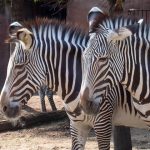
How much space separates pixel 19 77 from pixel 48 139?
3688 mm

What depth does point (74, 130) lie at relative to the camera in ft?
20.0

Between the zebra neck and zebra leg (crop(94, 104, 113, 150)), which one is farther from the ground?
the zebra neck

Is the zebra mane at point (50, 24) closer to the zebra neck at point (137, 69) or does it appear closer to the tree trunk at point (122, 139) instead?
the zebra neck at point (137, 69)

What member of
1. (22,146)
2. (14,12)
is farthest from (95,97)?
(14,12)

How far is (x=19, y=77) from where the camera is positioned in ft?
18.6

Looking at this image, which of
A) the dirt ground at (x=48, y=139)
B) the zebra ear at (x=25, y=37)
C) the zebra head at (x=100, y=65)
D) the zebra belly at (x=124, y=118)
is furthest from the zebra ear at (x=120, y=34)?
the dirt ground at (x=48, y=139)

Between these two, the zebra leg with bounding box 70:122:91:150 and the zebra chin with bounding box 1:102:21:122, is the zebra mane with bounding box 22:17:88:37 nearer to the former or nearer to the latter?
the zebra chin with bounding box 1:102:21:122

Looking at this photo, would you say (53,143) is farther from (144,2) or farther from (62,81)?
(144,2)

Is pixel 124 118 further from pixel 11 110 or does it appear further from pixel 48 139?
pixel 48 139

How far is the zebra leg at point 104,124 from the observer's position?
5844 millimetres

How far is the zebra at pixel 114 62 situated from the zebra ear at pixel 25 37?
3.03 ft

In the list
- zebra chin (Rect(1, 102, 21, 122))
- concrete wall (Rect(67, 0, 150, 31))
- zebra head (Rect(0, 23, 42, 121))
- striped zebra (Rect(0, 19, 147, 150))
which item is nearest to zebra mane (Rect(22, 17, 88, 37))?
striped zebra (Rect(0, 19, 147, 150))

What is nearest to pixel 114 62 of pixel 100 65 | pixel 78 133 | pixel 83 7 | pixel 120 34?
pixel 100 65

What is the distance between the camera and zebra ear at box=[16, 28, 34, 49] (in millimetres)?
5609
